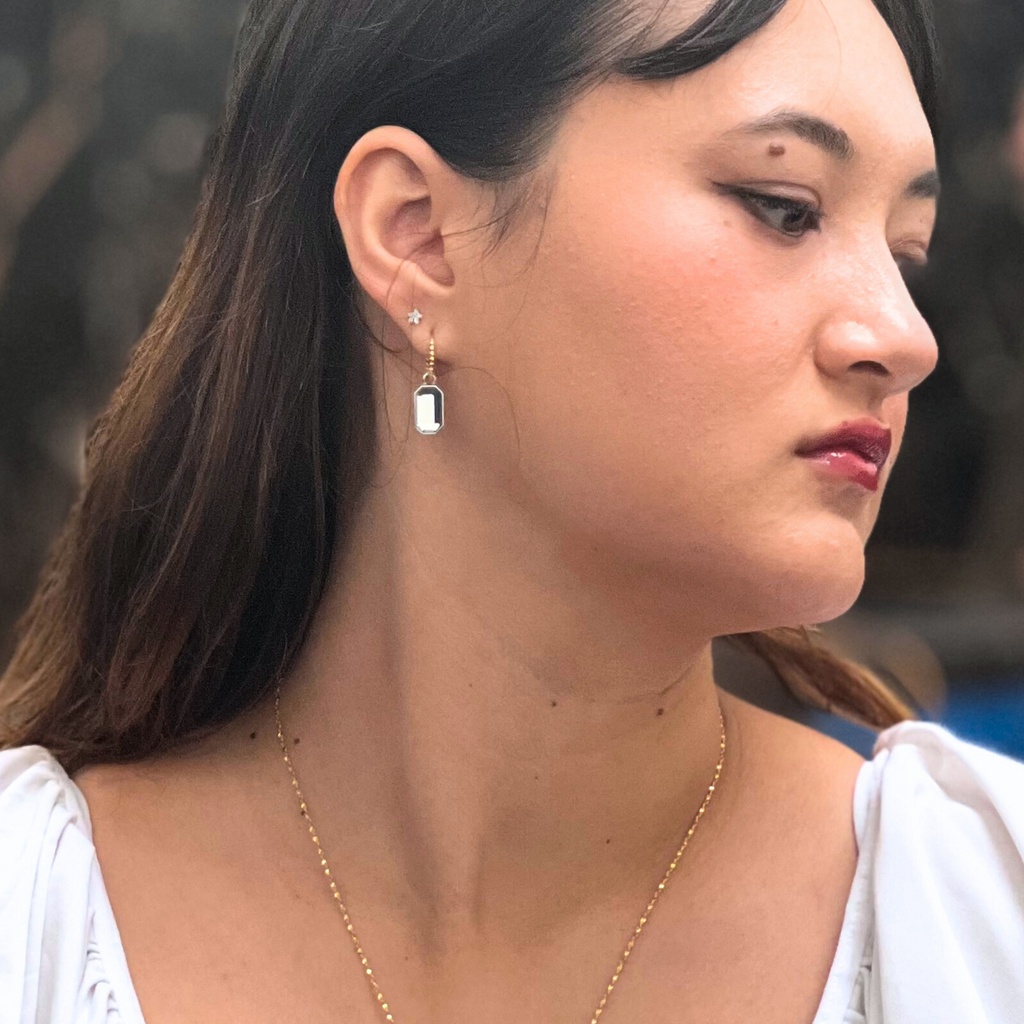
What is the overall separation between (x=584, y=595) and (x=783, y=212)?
35 centimetres

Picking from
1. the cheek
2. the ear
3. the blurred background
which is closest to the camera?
the cheek

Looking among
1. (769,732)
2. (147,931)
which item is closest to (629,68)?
(769,732)

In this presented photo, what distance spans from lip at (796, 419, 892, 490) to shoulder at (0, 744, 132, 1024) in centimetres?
73

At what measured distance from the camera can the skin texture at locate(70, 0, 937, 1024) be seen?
108 cm

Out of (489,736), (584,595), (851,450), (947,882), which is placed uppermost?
(851,450)

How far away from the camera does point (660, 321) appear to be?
1.07 meters

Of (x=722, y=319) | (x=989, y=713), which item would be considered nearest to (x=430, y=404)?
(x=722, y=319)

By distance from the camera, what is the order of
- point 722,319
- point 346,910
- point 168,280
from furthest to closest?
point 168,280 → point 346,910 → point 722,319

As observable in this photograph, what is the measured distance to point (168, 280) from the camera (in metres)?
2.27

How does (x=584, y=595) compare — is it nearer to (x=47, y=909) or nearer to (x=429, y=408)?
(x=429, y=408)

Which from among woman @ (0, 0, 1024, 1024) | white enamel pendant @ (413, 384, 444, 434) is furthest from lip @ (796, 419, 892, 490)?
white enamel pendant @ (413, 384, 444, 434)

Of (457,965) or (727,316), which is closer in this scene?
(727,316)

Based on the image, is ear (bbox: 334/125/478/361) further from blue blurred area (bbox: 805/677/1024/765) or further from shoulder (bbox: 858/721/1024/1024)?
blue blurred area (bbox: 805/677/1024/765)

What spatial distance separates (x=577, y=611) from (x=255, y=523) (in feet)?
1.13
